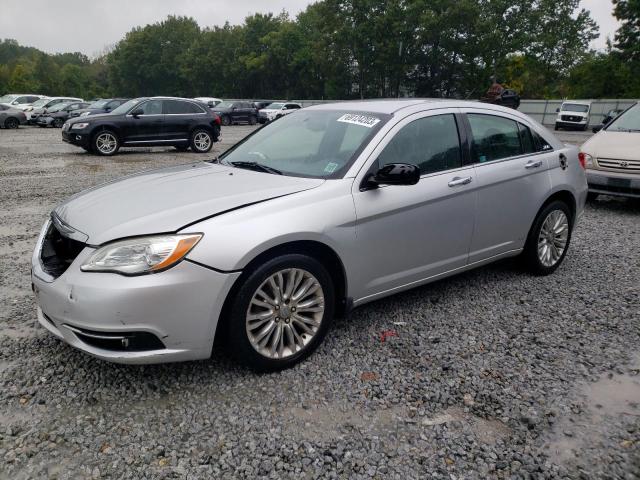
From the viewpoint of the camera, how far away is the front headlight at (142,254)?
2.73m

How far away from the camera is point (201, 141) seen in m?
16.1

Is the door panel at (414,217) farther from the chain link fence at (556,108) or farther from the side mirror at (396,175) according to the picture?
the chain link fence at (556,108)

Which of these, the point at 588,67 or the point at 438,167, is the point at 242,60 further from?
the point at 438,167

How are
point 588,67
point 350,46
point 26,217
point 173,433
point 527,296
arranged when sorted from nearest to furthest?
point 173,433 < point 527,296 < point 26,217 < point 588,67 < point 350,46

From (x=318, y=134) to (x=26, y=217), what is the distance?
504 cm

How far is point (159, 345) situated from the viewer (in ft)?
9.18

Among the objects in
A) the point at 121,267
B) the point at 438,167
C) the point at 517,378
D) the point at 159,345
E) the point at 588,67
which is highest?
the point at 588,67

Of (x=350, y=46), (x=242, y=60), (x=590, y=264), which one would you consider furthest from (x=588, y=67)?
(x=590, y=264)

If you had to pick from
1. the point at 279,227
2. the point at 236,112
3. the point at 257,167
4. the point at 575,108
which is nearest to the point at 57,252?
the point at 279,227

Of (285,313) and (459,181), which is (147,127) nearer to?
(459,181)

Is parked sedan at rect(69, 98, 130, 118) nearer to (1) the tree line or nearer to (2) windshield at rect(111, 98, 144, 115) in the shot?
(2) windshield at rect(111, 98, 144, 115)

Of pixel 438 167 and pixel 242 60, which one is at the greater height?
pixel 242 60

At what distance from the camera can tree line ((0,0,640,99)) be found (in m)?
48.0

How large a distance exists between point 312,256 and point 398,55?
5134 cm
